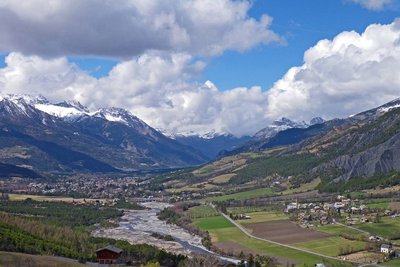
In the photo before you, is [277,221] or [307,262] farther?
[277,221]

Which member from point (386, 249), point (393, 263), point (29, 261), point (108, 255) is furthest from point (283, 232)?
point (29, 261)

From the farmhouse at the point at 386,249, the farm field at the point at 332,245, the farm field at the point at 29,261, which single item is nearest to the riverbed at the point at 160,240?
the farm field at the point at 332,245

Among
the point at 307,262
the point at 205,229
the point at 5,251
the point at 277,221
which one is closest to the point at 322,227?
the point at 277,221

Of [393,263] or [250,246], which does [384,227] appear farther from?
[393,263]

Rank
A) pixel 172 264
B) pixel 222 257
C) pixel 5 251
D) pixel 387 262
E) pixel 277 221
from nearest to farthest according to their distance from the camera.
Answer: pixel 5 251 → pixel 172 264 → pixel 387 262 → pixel 222 257 → pixel 277 221

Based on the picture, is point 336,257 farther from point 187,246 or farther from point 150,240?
point 150,240

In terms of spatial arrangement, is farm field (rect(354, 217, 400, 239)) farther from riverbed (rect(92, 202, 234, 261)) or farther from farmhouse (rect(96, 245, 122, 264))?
farmhouse (rect(96, 245, 122, 264))

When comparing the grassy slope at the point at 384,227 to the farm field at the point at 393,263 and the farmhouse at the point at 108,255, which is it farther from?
the farmhouse at the point at 108,255
